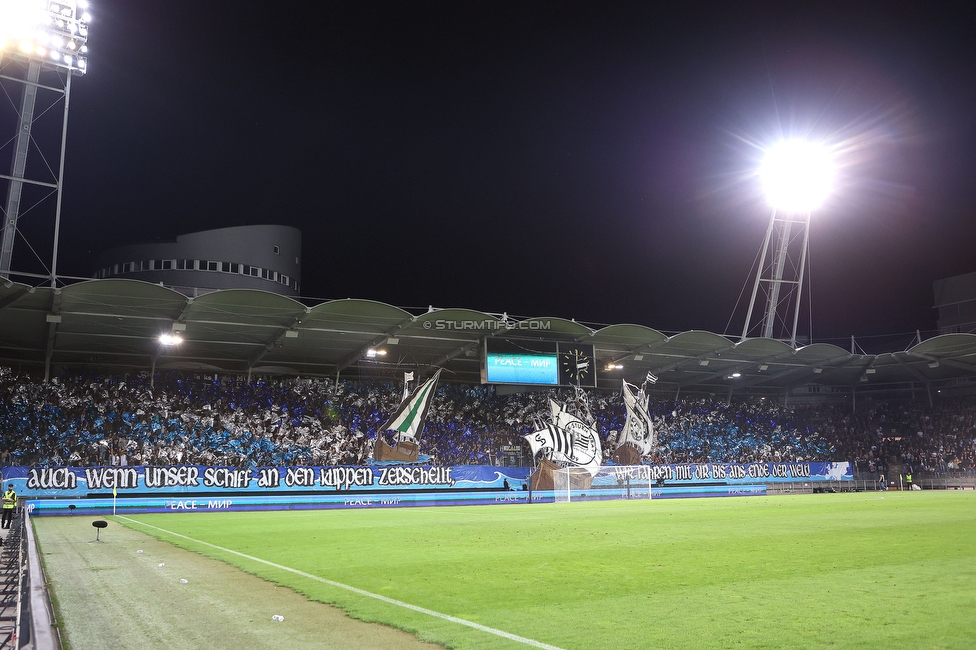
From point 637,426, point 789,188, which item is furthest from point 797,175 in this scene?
point 637,426

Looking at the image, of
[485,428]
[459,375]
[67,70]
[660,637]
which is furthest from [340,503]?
[660,637]

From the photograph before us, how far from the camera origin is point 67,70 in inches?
1182

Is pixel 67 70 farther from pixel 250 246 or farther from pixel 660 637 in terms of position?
pixel 660 637

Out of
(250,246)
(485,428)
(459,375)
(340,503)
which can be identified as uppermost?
(250,246)

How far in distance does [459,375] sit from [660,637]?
41.2 metres

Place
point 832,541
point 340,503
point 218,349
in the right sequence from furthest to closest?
point 218,349, point 340,503, point 832,541

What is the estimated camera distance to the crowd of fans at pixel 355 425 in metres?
32.2

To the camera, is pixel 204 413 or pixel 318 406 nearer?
pixel 204 413

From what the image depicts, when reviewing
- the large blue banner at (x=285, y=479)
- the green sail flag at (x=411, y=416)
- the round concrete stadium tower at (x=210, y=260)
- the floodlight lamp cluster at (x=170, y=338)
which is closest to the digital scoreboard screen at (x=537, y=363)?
the green sail flag at (x=411, y=416)

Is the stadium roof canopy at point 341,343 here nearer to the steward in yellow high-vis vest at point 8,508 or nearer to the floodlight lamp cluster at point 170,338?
the floodlight lamp cluster at point 170,338

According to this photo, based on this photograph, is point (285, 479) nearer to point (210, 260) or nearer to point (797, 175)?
point (210, 260)

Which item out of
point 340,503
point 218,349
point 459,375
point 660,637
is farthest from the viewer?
point 459,375

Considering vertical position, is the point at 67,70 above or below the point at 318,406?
above

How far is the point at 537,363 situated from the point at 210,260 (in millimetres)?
25092
